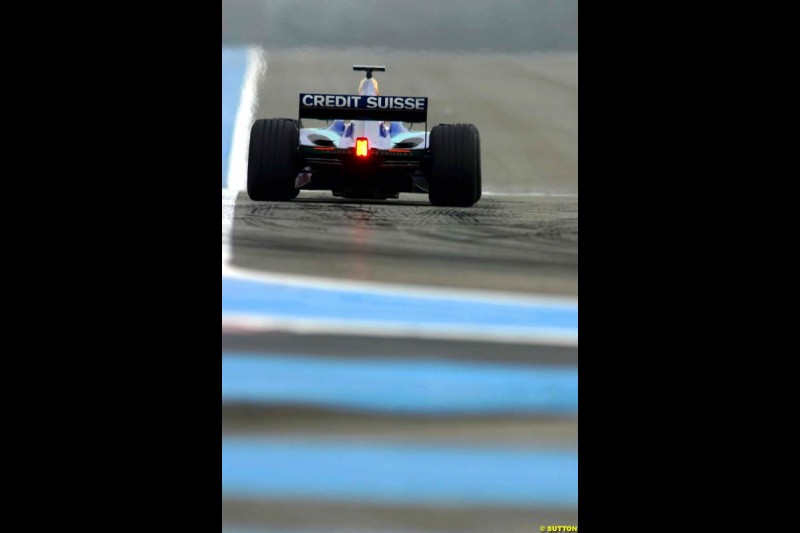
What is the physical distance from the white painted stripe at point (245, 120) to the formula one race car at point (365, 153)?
0.11 m

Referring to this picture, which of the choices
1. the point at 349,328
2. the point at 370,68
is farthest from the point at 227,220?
the point at 370,68

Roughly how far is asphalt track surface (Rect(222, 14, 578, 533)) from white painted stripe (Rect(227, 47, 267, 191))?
0.18 ft

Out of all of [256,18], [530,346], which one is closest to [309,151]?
[256,18]

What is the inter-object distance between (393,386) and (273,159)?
1912mm

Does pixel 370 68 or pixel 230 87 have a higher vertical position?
pixel 370 68

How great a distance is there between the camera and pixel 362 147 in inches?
241

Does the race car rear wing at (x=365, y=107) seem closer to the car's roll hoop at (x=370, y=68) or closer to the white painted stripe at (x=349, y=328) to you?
the car's roll hoop at (x=370, y=68)

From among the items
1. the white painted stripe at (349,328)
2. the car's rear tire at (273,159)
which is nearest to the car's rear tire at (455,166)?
the car's rear tire at (273,159)

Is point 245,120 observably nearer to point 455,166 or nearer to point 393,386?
point 455,166

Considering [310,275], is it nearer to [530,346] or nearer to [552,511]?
[530,346]

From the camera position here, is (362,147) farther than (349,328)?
Yes

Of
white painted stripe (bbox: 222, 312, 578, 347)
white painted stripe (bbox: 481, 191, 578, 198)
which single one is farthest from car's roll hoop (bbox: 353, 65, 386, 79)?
white painted stripe (bbox: 222, 312, 578, 347)

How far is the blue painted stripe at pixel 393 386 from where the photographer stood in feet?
14.3

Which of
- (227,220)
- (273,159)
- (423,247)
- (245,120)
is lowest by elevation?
(423,247)
